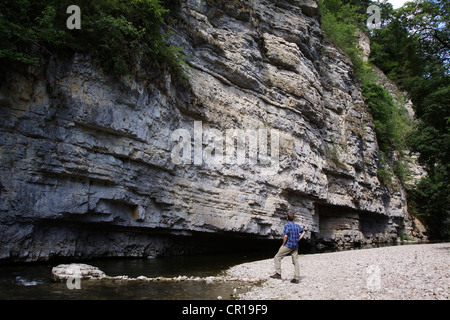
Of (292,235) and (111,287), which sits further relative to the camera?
(292,235)

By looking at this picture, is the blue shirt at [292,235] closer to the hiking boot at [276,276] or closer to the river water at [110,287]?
the hiking boot at [276,276]

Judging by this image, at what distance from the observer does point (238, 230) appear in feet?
45.9

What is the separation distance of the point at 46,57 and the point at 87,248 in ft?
20.4

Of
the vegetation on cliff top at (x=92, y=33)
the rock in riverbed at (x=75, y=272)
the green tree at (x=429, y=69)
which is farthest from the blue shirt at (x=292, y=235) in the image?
the green tree at (x=429, y=69)

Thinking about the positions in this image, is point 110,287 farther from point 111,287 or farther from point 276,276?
point 276,276

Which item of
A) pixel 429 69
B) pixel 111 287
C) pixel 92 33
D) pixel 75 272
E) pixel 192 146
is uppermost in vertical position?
pixel 429 69

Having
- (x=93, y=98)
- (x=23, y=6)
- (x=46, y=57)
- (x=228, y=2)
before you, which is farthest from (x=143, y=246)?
(x=228, y=2)

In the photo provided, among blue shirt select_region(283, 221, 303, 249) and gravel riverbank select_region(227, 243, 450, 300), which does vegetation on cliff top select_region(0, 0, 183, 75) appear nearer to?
blue shirt select_region(283, 221, 303, 249)

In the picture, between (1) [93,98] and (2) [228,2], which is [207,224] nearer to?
(1) [93,98]

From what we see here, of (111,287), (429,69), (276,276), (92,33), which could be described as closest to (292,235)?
(276,276)

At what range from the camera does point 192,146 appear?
523 inches

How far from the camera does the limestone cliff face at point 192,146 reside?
909 cm

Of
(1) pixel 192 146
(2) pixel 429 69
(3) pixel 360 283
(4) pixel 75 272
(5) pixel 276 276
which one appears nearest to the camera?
(3) pixel 360 283
